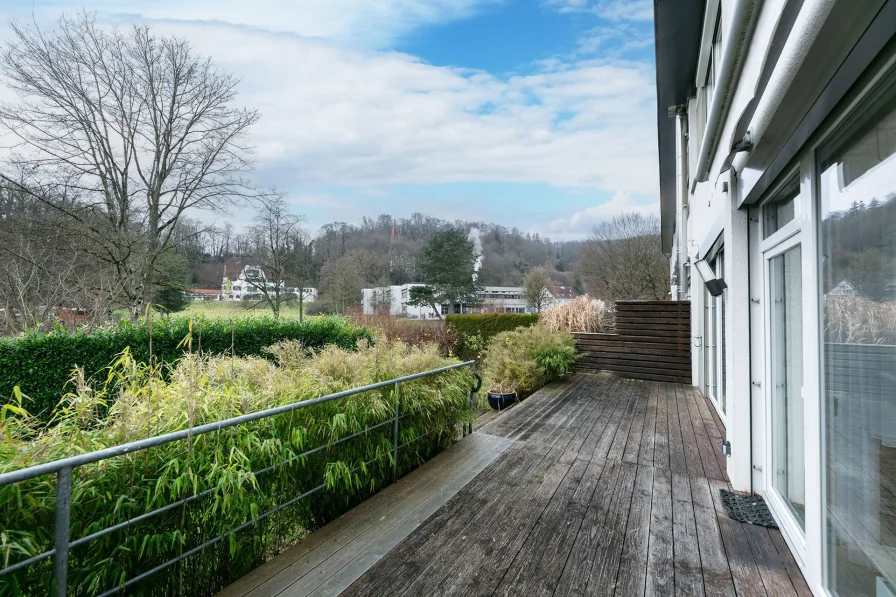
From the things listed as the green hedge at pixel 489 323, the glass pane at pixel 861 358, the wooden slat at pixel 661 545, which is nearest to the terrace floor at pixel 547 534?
the wooden slat at pixel 661 545

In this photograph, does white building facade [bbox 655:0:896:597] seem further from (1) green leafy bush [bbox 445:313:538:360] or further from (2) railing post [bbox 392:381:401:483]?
(1) green leafy bush [bbox 445:313:538:360]

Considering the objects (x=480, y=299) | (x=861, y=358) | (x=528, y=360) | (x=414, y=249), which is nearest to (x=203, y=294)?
(x=528, y=360)

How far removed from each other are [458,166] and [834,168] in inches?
929

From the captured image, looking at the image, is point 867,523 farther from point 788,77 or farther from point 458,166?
point 458,166

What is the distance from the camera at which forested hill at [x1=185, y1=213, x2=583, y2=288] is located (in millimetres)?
23219

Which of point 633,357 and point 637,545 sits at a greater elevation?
point 633,357

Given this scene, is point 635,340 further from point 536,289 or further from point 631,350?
point 536,289

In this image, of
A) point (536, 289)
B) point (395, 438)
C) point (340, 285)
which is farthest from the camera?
point (536, 289)

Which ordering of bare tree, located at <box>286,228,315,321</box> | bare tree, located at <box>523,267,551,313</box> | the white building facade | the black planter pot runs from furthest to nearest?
bare tree, located at <box>523,267,551,313</box> < bare tree, located at <box>286,228,315,321</box> < the black planter pot < the white building facade

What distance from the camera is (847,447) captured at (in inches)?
59.2

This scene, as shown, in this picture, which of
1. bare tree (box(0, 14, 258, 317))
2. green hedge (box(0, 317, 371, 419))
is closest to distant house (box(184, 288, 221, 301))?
bare tree (box(0, 14, 258, 317))

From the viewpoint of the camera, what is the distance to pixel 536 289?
22.1 m

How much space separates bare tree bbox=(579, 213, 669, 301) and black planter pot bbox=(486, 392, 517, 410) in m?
12.1

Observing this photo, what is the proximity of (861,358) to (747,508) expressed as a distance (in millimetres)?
1848
